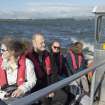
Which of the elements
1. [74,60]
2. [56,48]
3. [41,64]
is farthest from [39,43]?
[74,60]

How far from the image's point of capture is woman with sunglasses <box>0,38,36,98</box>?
12.6 feet

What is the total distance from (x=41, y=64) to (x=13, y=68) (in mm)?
1103

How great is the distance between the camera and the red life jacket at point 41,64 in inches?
186

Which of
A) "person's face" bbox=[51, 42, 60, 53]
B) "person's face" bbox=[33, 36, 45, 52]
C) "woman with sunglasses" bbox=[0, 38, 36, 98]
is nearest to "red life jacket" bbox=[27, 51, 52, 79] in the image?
"person's face" bbox=[33, 36, 45, 52]

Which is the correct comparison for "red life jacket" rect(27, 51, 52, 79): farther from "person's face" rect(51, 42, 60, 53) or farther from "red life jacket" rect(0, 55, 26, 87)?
"person's face" rect(51, 42, 60, 53)

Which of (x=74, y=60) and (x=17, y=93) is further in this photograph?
(x=74, y=60)

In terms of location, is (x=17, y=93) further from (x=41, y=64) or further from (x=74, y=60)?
(x=74, y=60)

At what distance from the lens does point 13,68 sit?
385 cm

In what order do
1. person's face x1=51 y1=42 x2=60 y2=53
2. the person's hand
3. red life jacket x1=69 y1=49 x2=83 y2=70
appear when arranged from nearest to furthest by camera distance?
1. the person's hand
2. person's face x1=51 y1=42 x2=60 y2=53
3. red life jacket x1=69 y1=49 x2=83 y2=70

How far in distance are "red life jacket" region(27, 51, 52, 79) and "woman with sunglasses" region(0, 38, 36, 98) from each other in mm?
743

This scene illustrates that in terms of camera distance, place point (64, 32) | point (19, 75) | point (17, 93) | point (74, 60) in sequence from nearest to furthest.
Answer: point (17, 93) → point (19, 75) → point (74, 60) → point (64, 32)

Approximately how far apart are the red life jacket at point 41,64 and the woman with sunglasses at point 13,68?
29.3 inches

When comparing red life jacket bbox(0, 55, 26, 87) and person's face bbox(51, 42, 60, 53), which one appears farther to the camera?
person's face bbox(51, 42, 60, 53)

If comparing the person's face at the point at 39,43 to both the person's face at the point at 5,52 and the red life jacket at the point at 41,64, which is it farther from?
the person's face at the point at 5,52
